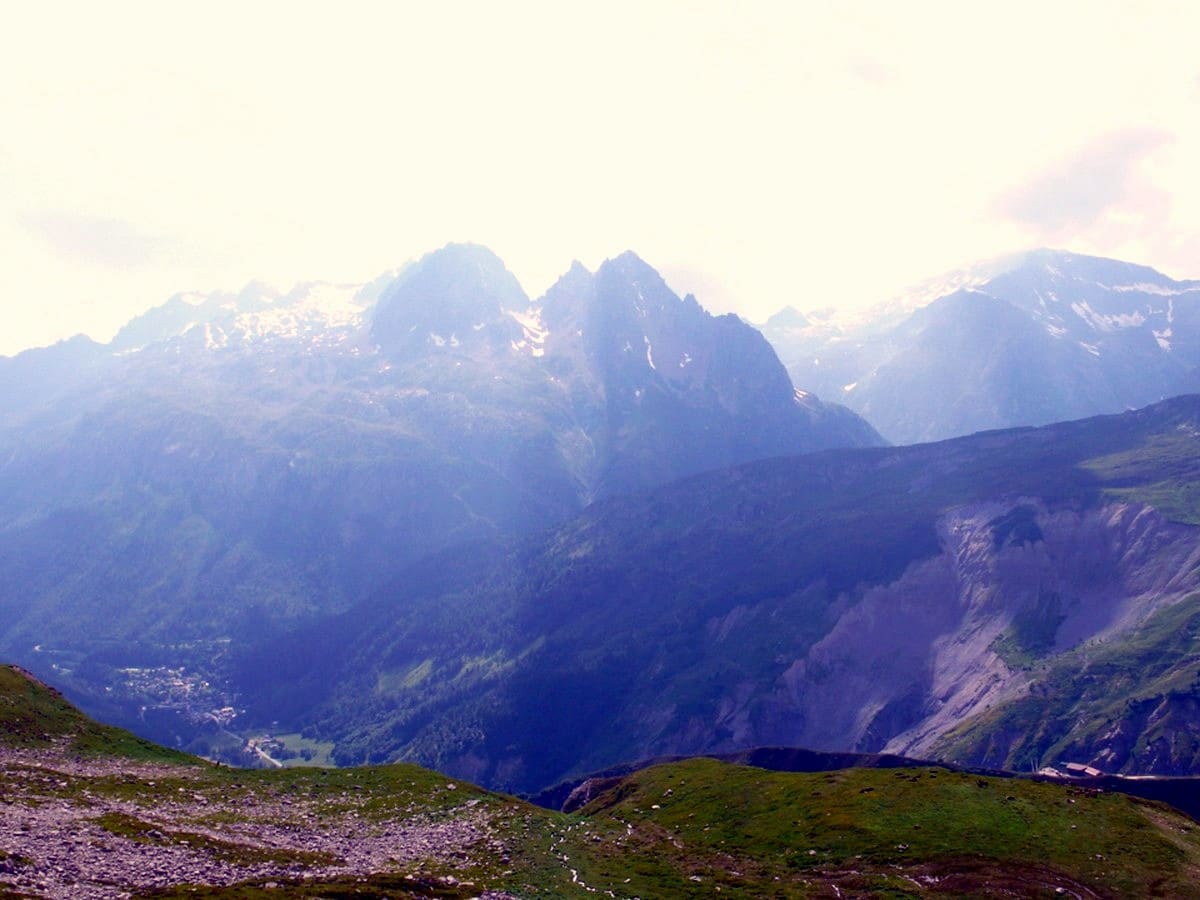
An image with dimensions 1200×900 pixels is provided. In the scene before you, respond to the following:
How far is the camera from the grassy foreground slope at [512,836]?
65312 millimetres

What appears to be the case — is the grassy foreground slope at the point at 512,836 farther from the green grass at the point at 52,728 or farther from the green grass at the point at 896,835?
the green grass at the point at 52,728

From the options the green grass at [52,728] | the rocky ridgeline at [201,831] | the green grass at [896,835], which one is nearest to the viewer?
the rocky ridgeline at [201,831]

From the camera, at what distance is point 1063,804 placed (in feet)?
322

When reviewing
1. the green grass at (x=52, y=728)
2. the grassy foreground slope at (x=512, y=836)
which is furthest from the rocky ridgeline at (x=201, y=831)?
the green grass at (x=52, y=728)

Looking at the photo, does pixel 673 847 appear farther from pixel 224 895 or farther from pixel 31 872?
pixel 31 872

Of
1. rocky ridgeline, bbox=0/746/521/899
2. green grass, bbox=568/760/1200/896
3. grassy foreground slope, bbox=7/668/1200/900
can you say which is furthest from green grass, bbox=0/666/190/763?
green grass, bbox=568/760/1200/896

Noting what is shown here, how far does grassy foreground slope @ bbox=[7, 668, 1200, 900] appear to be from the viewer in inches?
2571

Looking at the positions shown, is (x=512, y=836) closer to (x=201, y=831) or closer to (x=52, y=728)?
(x=201, y=831)

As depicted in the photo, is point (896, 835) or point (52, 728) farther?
point (52, 728)

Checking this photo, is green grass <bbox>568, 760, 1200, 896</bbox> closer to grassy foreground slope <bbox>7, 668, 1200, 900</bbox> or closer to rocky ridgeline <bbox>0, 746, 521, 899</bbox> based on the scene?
grassy foreground slope <bbox>7, 668, 1200, 900</bbox>

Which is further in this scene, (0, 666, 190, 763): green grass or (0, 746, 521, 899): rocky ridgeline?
(0, 666, 190, 763): green grass

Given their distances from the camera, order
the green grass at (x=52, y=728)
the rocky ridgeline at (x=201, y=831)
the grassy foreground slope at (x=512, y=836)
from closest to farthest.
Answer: the rocky ridgeline at (x=201, y=831), the grassy foreground slope at (x=512, y=836), the green grass at (x=52, y=728)

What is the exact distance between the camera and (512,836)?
280ft

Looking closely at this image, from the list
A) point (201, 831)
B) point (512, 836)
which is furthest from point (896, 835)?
point (201, 831)
